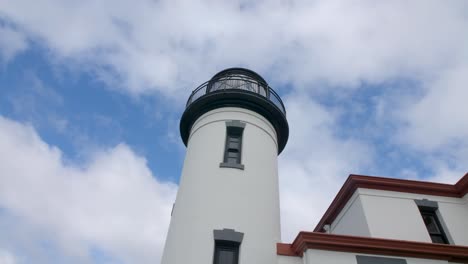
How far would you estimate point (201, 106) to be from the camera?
49.2 ft

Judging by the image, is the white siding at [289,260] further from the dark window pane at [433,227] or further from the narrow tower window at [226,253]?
the dark window pane at [433,227]

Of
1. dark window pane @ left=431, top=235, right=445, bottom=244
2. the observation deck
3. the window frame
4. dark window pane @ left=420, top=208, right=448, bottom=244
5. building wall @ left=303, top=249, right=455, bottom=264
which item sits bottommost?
building wall @ left=303, top=249, right=455, bottom=264

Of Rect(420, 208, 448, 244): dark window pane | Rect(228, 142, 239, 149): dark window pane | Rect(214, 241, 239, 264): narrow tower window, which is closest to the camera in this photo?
Rect(214, 241, 239, 264): narrow tower window

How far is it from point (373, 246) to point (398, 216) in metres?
4.01

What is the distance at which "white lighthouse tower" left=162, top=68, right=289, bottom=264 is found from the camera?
10.7 m

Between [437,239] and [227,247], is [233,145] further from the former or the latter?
[437,239]

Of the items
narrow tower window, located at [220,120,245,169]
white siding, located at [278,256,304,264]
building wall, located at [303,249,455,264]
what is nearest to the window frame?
white siding, located at [278,256,304,264]

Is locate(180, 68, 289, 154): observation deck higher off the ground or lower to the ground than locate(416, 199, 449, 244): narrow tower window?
higher

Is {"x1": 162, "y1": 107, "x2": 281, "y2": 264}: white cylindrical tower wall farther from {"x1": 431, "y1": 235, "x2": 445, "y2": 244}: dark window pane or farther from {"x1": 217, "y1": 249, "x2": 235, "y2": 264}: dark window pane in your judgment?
{"x1": 431, "y1": 235, "x2": 445, "y2": 244}: dark window pane

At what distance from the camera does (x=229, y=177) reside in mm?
12133

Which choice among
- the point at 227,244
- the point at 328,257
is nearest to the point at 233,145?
the point at 227,244

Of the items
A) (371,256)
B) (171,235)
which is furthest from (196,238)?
(371,256)

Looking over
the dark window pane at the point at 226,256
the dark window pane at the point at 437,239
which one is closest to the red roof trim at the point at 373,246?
the dark window pane at the point at 226,256

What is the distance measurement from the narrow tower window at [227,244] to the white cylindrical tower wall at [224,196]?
0.17 meters
